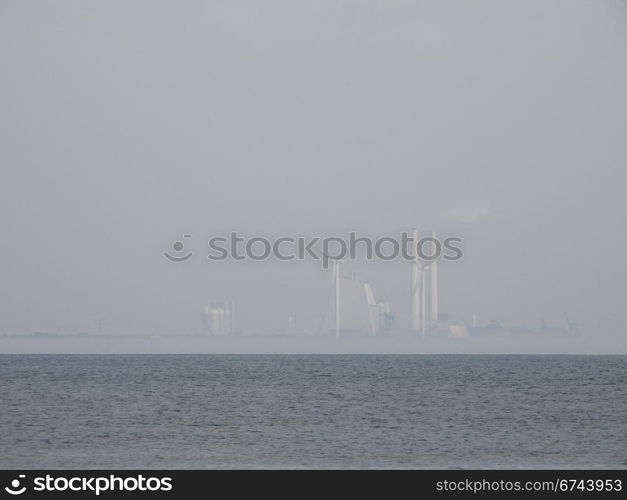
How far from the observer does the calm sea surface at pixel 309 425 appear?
97.2 feet

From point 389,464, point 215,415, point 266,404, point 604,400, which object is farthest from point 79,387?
point 389,464

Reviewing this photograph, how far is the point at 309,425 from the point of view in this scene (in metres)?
39.9

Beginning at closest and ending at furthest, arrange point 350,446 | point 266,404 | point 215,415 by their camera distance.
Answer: point 350,446 < point 215,415 < point 266,404

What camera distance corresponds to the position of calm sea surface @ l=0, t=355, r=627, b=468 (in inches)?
1166

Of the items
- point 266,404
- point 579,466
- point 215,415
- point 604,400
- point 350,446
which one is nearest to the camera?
point 579,466
